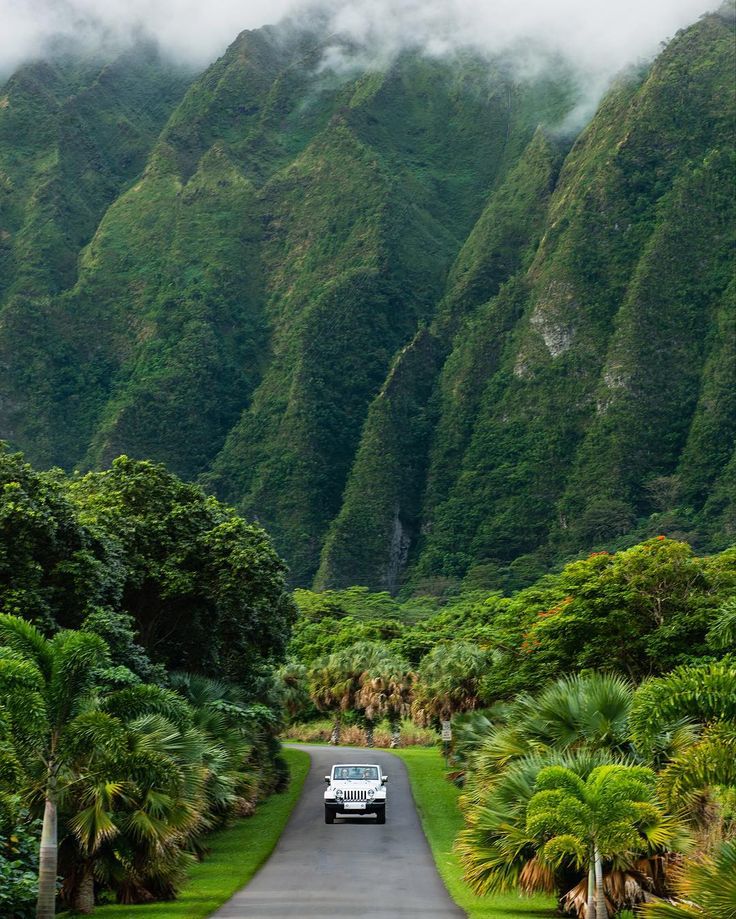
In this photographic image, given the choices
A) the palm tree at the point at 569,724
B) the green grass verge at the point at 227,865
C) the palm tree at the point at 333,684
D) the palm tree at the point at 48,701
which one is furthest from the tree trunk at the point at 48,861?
the palm tree at the point at 333,684

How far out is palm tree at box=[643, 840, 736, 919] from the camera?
1224cm

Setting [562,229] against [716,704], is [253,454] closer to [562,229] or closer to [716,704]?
[562,229]

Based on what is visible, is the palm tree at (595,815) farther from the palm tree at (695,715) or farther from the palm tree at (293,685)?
the palm tree at (293,685)

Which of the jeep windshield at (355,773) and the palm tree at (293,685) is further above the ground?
the palm tree at (293,685)

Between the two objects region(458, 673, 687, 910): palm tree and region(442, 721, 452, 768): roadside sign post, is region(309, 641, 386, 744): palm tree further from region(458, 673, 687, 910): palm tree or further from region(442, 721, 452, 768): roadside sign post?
region(458, 673, 687, 910): palm tree

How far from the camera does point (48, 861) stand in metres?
19.2

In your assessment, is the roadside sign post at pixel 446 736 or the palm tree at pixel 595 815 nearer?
the palm tree at pixel 595 815

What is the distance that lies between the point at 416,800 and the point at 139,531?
487 inches

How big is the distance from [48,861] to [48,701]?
7.46 ft

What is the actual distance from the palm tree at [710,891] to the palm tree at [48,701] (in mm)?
9615

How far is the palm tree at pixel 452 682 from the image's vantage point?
48.6 m

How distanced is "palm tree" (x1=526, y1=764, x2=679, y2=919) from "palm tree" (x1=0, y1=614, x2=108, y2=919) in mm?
6832

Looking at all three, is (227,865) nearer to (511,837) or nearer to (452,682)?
(511,837)

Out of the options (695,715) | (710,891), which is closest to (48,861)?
(695,715)
